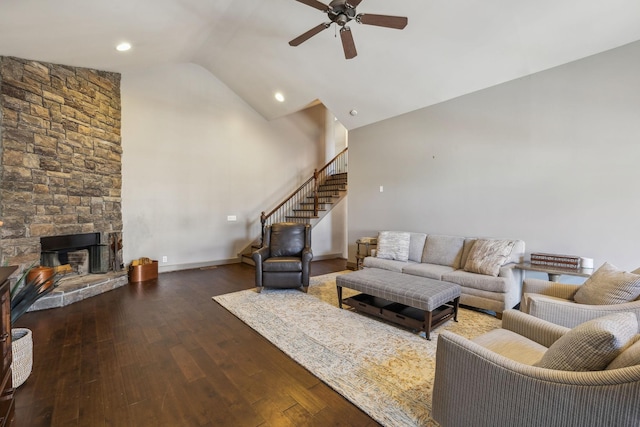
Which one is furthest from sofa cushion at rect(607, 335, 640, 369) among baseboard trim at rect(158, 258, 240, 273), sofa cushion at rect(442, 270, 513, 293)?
→ baseboard trim at rect(158, 258, 240, 273)

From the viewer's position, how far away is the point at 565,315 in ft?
6.93

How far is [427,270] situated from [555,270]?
4.55ft

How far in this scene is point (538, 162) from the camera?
375 cm

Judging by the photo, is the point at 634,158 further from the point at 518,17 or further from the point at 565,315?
the point at 565,315

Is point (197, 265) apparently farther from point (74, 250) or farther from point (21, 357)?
point (21, 357)

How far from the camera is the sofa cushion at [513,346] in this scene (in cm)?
163

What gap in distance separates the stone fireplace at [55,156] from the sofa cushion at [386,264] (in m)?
4.35

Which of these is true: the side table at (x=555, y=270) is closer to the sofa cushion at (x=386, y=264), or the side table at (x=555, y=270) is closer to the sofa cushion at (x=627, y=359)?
the sofa cushion at (x=386, y=264)

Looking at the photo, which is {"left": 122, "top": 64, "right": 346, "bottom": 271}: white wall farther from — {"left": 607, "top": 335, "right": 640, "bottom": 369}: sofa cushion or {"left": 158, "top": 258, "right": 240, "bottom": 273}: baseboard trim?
{"left": 607, "top": 335, "right": 640, "bottom": 369}: sofa cushion

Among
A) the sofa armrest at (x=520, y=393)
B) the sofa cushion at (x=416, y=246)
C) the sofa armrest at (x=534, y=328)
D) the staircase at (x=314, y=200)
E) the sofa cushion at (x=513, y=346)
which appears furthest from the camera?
the staircase at (x=314, y=200)

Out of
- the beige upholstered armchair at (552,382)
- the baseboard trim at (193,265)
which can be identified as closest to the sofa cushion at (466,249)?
the beige upholstered armchair at (552,382)

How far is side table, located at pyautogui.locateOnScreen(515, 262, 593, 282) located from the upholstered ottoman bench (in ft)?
3.25

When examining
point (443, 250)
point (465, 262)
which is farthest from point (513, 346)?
point (443, 250)

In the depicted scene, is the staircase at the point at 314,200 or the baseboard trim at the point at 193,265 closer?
the baseboard trim at the point at 193,265
